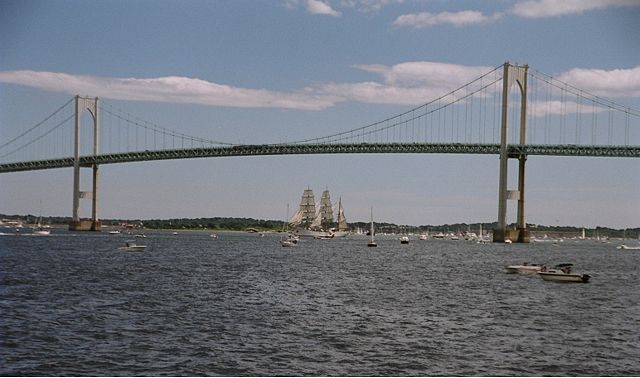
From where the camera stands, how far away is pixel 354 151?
386 ft

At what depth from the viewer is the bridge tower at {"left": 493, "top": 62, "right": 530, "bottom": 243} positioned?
11250 cm

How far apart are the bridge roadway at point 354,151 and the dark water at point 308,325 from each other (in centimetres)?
6341

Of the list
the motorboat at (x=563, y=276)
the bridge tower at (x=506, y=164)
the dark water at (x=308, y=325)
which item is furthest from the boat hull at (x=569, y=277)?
the bridge tower at (x=506, y=164)

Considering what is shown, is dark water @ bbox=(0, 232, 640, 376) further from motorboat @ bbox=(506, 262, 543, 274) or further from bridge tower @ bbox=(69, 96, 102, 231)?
bridge tower @ bbox=(69, 96, 102, 231)

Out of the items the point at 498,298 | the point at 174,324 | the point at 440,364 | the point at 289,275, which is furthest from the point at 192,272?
the point at 440,364

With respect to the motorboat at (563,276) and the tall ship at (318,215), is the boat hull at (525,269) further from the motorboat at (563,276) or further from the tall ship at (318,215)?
the tall ship at (318,215)

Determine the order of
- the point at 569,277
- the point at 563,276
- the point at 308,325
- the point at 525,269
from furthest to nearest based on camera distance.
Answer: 1. the point at 525,269
2. the point at 563,276
3. the point at 569,277
4. the point at 308,325

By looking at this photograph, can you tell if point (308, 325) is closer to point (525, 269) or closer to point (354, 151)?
point (525, 269)

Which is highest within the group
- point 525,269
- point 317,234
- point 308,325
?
point 525,269

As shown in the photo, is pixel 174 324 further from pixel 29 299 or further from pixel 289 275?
pixel 289 275

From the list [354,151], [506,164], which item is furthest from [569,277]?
[354,151]

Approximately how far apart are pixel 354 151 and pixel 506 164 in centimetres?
1998

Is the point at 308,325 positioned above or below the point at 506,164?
below

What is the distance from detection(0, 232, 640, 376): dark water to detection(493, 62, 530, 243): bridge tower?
62.5 metres
